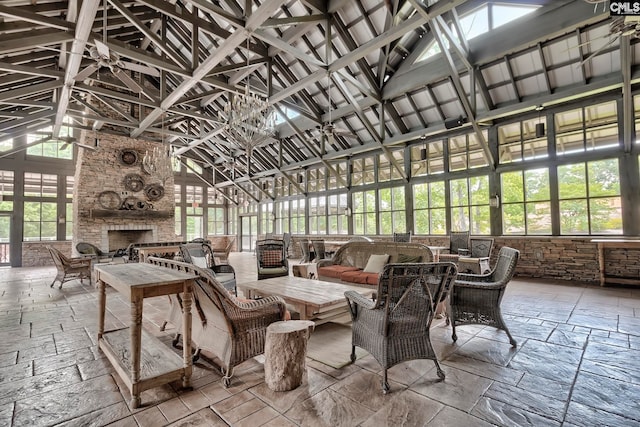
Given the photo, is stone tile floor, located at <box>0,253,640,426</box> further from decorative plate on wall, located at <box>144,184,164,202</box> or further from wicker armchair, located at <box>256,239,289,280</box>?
decorative plate on wall, located at <box>144,184,164,202</box>

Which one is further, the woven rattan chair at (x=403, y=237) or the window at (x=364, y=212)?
the window at (x=364, y=212)

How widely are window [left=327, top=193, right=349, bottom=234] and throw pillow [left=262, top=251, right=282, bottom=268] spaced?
5.79 metres

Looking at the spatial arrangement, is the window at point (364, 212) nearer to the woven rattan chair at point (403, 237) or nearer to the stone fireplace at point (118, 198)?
the woven rattan chair at point (403, 237)

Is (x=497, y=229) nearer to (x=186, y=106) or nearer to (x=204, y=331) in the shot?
(x=204, y=331)

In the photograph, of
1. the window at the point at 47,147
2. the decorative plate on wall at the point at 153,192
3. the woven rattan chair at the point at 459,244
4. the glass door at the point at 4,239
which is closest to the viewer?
the woven rattan chair at the point at 459,244

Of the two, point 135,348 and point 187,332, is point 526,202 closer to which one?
point 187,332

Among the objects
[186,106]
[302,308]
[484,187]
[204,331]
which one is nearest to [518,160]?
[484,187]

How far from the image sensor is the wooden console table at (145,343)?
2.05 metres

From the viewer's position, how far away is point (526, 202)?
7.27 m

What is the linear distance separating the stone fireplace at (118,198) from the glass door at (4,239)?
2.69 m

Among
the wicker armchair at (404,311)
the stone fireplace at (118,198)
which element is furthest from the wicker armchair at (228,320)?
the stone fireplace at (118,198)

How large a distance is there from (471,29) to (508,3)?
785 mm

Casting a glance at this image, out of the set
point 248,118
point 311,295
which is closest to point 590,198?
point 311,295

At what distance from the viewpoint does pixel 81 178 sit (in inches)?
382
